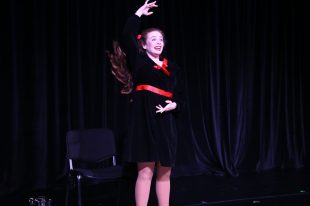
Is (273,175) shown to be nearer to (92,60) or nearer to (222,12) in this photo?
(222,12)

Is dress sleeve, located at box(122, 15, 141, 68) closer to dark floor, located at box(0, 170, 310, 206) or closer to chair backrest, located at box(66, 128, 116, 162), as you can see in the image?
chair backrest, located at box(66, 128, 116, 162)

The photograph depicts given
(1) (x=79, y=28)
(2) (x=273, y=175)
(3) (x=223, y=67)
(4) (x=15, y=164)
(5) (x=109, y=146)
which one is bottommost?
(2) (x=273, y=175)

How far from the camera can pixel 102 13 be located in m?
4.05

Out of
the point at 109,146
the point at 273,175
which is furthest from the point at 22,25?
the point at 273,175

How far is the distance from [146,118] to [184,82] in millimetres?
2218

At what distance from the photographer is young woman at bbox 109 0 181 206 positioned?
2312 mm

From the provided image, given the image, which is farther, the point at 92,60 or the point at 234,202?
the point at 92,60

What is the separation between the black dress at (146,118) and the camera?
230cm

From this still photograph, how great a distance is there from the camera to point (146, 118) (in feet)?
7.67

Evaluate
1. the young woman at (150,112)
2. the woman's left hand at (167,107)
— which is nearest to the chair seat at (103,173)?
the young woman at (150,112)

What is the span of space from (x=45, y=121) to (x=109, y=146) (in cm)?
92

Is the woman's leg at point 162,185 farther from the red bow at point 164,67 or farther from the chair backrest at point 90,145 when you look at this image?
the chair backrest at point 90,145

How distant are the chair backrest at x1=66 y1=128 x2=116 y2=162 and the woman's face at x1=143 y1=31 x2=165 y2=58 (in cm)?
103

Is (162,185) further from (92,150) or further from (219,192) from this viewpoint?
(219,192)
